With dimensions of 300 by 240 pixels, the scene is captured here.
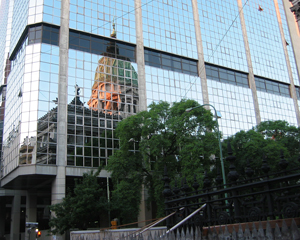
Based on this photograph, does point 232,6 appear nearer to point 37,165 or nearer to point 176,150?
point 176,150

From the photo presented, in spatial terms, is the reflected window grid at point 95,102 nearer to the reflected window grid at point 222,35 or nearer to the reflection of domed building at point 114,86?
the reflection of domed building at point 114,86

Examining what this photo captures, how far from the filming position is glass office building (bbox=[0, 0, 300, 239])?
Result: 34.2 m

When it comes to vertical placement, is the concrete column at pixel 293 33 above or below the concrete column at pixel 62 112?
above

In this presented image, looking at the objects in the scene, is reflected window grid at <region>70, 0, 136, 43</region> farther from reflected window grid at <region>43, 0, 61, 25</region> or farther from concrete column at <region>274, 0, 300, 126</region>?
concrete column at <region>274, 0, 300, 126</region>

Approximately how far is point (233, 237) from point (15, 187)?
1561 inches

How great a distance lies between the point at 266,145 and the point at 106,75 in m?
19.7

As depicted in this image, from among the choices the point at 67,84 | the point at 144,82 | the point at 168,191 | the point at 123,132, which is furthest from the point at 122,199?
the point at 168,191

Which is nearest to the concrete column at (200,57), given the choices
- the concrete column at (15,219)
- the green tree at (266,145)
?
the green tree at (266,145)

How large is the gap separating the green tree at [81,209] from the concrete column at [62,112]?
466 cm

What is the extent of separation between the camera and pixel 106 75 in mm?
39062

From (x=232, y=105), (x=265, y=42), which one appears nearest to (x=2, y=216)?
(x=232, y=105)

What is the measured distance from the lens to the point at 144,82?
137 ft

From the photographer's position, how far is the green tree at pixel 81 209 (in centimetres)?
2566

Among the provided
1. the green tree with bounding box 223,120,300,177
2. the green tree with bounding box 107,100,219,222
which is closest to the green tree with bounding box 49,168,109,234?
the green tree with bounding box 107,100,219,222
